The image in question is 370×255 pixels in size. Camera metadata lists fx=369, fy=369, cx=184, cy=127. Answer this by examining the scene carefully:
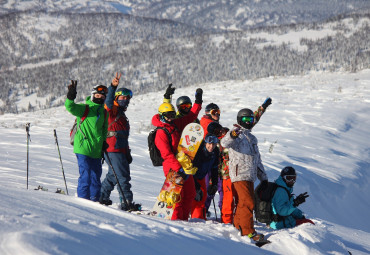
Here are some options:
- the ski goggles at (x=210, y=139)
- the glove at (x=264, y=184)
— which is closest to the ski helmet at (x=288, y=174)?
the glove at (x=264, y=184)

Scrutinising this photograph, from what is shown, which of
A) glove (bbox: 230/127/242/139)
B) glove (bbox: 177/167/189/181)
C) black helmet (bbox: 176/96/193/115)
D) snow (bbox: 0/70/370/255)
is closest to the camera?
snow (bbox: 0/70/370/255)

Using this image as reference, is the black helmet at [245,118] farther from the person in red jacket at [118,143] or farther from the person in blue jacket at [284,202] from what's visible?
the person in red jacket at [118,143]

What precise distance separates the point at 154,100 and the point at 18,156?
15166 millimetres

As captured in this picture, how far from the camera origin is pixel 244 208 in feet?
15.4

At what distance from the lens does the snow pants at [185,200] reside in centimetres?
485

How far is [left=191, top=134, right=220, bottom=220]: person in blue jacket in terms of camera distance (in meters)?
5.23

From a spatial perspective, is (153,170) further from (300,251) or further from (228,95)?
(228,95)

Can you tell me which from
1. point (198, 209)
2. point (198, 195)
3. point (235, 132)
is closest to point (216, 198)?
point (198, 209)

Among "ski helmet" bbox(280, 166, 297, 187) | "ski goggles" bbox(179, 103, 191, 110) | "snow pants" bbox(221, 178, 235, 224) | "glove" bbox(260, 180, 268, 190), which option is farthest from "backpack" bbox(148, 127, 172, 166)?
"ski helmet" bbox(280, 166, 297, 187)

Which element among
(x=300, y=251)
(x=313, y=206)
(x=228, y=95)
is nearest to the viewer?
(x=300, y=251)

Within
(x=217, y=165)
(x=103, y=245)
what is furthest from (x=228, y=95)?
(x=103, y=245)

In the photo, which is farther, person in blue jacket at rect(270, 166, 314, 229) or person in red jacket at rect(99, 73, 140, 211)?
person in red jacket at rect(99, 73, 140, 211)

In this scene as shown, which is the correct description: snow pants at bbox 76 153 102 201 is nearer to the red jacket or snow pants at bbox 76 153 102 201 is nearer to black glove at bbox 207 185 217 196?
the red jacket

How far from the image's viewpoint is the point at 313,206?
8.19m
